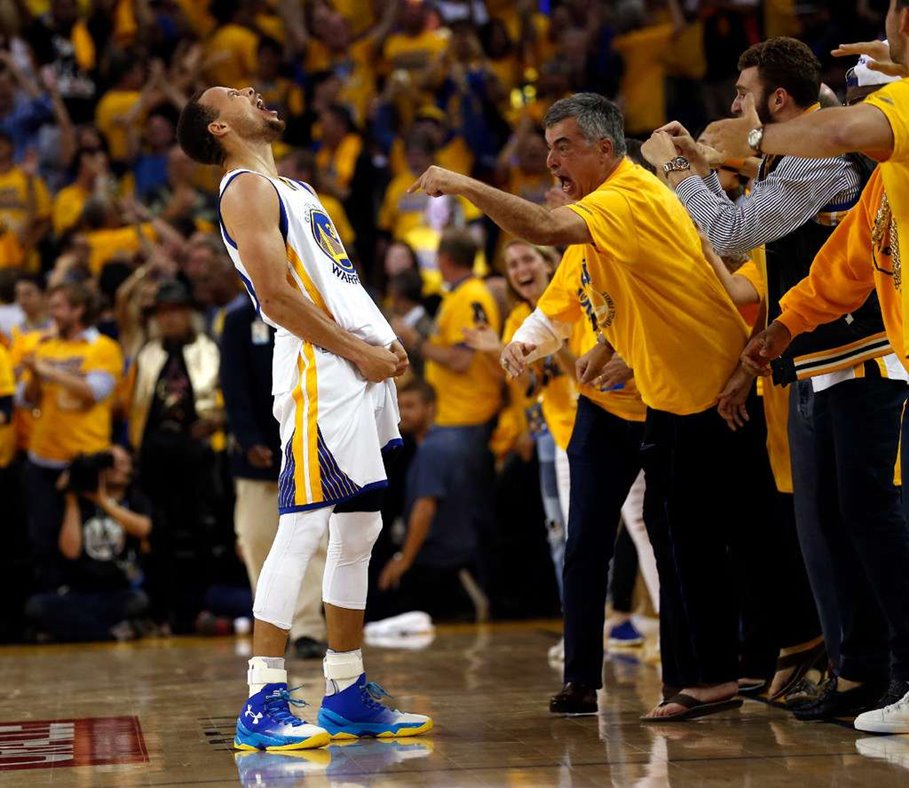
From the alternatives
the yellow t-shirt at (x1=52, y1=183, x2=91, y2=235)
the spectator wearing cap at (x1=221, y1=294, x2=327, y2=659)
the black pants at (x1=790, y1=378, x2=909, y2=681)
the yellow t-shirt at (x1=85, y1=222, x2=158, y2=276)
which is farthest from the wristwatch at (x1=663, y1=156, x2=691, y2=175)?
the yellow t-shirt at (x1=52, y1=183, x2=91, y2=235)

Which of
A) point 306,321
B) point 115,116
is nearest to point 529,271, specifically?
point 306,321

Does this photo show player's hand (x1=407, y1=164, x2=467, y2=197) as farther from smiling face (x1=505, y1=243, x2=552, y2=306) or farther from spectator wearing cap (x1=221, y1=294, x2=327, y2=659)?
spectator wearing cap (x1=221, y1=294, x2=327, y2=659)

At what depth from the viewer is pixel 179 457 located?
902 cm

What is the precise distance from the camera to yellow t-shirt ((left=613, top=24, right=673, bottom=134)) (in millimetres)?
12367

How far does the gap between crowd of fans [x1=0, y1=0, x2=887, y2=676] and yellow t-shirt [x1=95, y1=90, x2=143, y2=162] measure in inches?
1.4

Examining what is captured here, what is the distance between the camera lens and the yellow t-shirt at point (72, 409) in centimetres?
891

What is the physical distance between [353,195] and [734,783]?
29.7 ft

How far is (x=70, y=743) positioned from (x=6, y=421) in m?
4.51

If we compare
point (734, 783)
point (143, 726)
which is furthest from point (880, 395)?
point (143, 726)

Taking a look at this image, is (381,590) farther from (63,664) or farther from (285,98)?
(285,98)

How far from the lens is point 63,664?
7.16m

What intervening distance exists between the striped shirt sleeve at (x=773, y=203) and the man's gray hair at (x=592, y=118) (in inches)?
13.4

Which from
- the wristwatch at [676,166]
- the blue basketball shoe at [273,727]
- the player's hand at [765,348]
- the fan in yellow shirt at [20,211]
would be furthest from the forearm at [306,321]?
the fan in yellow shirt at [20,211]

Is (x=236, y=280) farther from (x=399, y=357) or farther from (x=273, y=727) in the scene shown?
(x=273, y=727)
